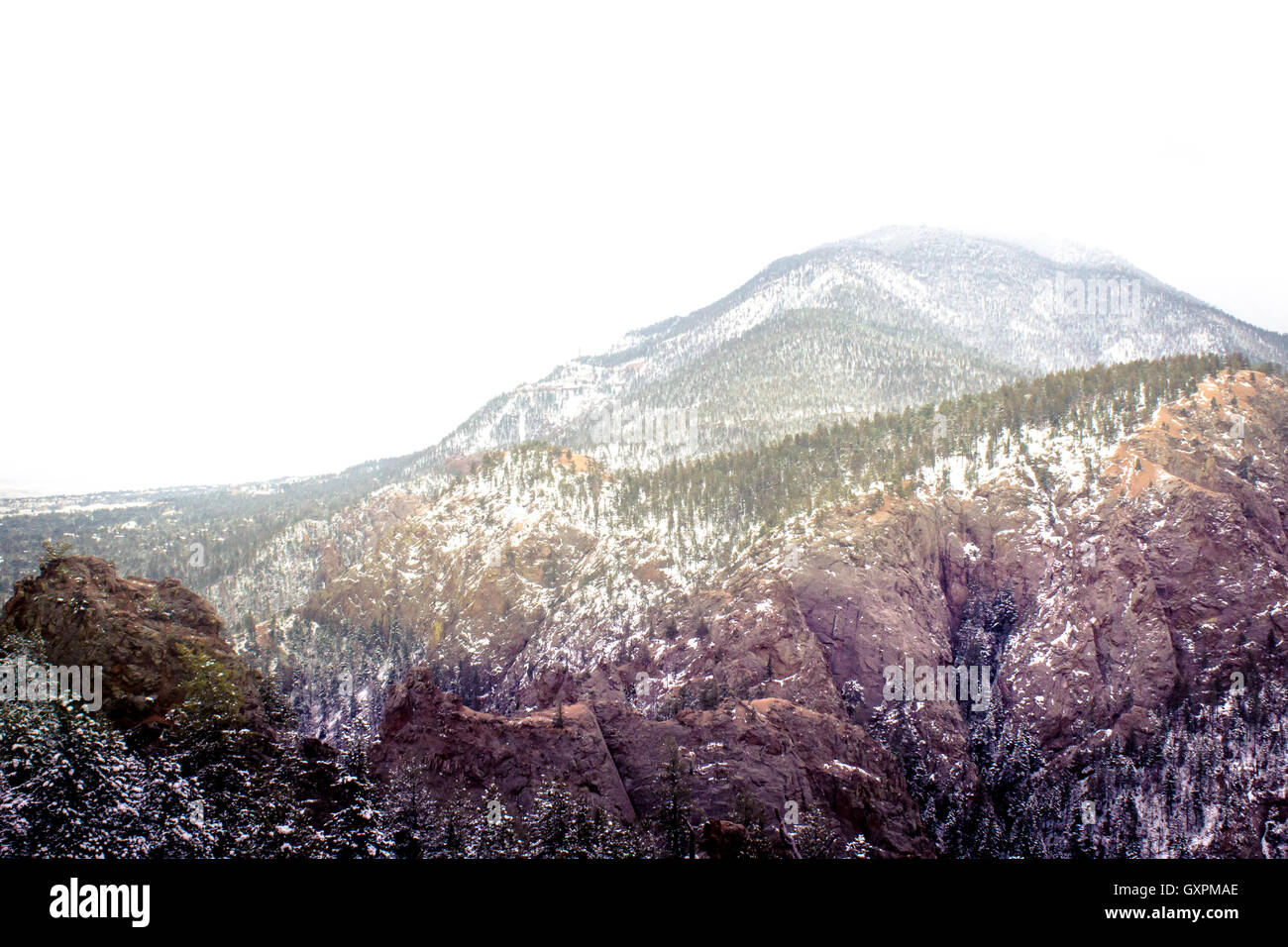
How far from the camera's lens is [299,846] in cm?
3259

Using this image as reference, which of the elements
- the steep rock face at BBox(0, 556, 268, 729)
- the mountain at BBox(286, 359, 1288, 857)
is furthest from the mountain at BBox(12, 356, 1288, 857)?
the mountain at BBox(286, 359, 1288, 857)

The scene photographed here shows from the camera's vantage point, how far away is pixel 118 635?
46.9 metres

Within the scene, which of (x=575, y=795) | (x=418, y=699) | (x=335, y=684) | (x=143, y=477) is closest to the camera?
(x=575, y=795)

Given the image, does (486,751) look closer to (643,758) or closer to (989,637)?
(643,758)

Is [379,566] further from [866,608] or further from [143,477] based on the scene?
[143,477]

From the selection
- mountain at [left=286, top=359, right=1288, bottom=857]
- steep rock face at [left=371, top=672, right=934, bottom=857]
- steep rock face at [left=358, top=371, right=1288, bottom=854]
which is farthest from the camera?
steep rock face at [left=358, top=371, right=1288, bottom=854]

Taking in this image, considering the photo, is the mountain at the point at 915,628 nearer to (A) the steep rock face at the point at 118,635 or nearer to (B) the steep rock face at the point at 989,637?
(B) the steep rock face at the point at 989,637

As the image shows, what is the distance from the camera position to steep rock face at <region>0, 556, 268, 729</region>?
44219 millimetres

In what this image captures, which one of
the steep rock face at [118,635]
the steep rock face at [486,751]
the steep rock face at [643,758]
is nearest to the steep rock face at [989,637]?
the steep rock face at [643,758]

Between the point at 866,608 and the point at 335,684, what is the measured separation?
68.3 m

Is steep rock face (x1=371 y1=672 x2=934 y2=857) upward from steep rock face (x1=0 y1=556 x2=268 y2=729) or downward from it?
downward

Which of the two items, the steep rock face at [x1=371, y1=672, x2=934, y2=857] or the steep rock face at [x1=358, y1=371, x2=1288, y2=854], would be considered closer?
the steep rock face at [x1=371, y1=672, x2=934, y2=857]

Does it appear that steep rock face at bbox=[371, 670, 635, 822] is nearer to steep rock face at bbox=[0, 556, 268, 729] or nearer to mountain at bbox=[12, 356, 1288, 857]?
mountain at bbox=[12, 356, 1288, 857]
